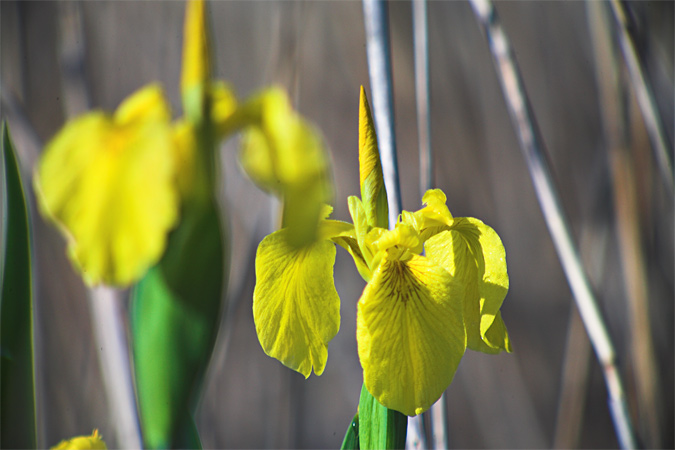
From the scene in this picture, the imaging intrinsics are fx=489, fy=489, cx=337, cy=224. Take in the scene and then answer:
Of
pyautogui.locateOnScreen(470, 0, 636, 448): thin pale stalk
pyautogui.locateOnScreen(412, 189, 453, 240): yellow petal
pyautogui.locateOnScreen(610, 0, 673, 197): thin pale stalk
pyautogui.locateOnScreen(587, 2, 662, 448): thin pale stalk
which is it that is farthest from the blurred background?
pyautogui.locateOnScreen(412, 189, 453, 240): yellow petal

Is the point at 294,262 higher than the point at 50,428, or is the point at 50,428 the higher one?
the point at 294,262

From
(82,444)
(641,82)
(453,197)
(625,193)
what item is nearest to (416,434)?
(82,444)

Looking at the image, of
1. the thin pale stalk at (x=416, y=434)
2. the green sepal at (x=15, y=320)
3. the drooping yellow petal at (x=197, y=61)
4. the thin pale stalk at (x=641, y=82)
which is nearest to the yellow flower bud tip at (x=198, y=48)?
the drooping yellow petal at (x=197, y=61)

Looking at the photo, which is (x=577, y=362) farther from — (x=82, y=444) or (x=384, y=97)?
(x=82, y=444)

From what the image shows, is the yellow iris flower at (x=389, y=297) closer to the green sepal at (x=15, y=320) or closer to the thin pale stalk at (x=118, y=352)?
the green sepal at (x=15, y=320)

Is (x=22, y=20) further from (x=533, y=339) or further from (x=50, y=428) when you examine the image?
(x=533, y=339)

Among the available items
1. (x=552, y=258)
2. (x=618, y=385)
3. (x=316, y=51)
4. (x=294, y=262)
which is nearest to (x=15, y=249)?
(x=294, y=262)
